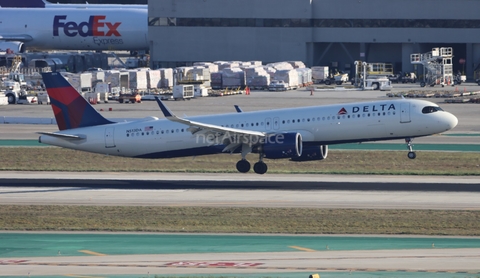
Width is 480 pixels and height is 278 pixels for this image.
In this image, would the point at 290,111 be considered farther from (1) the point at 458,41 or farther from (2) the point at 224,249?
(1) the point at 458,41

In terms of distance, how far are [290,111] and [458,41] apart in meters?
86.1

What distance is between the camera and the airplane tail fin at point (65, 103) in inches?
1853

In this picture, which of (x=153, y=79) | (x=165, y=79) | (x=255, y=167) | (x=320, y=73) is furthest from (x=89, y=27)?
(x=255, y=167)

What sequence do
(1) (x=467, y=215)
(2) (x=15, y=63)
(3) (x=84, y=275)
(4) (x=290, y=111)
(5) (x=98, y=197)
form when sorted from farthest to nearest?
1. (2) (x=15, y=63)
2. (4) (x=290, y=111)
3. (5) (x=98, y=197)
4. (1) (x=467, y=215)
5. (3) (x=84, y=275)

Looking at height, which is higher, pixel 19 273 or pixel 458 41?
pixel 458 41

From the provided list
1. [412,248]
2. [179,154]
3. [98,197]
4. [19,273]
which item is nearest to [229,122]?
[179,154]

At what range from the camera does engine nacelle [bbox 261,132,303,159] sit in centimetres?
4450

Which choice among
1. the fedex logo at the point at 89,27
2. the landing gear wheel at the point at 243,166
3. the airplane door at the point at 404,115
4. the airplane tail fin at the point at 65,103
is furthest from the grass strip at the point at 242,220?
the fedex logo at the point at 89,27

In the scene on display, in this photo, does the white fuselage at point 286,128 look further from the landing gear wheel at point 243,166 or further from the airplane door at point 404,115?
the landing gear wheel at point 243,166

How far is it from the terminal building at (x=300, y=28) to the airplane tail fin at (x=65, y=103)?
8356cm

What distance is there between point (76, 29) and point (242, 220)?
107491 millimetres

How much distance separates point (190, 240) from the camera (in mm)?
31359

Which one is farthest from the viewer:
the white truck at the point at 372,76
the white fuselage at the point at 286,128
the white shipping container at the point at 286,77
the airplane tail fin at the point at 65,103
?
the white shipping container at the point at 286,77

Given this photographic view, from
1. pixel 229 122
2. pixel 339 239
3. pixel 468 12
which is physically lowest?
pixel 339 239
